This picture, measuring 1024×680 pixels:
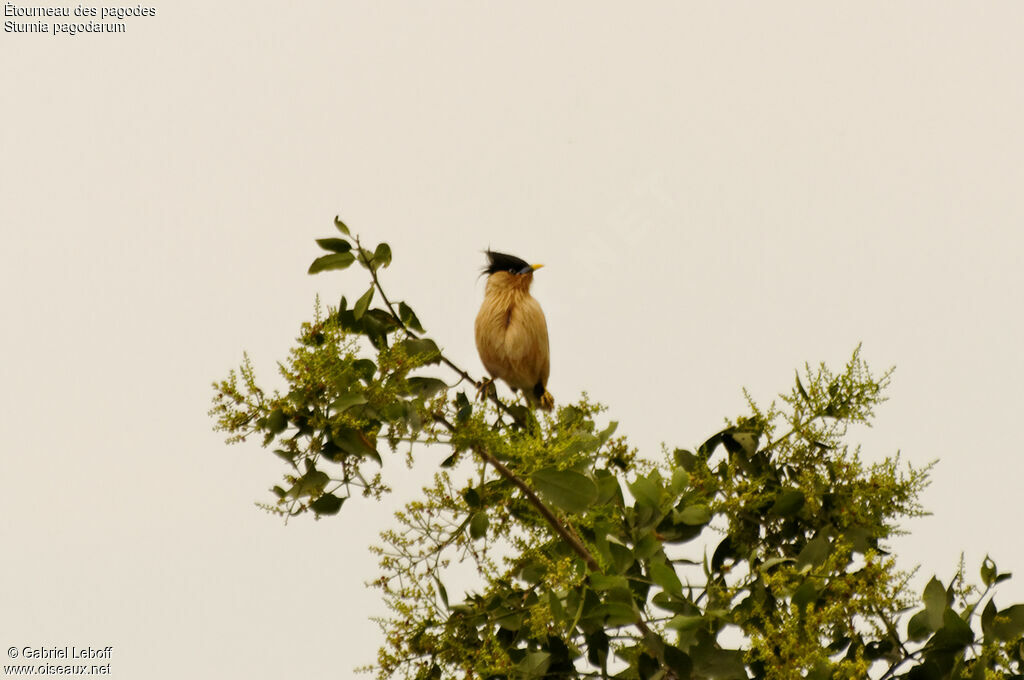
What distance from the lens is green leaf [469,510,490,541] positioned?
3.66 feet

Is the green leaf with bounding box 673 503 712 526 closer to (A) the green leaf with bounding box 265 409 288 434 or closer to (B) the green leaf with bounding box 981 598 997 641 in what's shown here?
(B) the green leaf with bounding box 981 598 997 641

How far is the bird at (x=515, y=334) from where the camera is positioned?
5.35 ft

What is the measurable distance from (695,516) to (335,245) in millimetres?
461

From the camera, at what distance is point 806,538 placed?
1.19 m

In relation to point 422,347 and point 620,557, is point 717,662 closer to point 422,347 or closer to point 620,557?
point 620,557

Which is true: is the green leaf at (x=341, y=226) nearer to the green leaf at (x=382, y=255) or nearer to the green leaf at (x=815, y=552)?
the green leaf at (x=382, y=255)

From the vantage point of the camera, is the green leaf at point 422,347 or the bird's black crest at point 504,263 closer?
the green leaf at point 422,347

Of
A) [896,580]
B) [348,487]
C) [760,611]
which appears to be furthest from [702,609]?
[348,487]

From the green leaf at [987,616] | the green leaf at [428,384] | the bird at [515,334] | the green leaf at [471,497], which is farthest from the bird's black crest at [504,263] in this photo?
the green leaf at [987,616]

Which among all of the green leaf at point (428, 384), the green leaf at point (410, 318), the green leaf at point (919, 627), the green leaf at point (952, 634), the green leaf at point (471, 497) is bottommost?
the green leaf at point (952, 634)

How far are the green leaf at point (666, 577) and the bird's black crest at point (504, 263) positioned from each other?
2.47 ft

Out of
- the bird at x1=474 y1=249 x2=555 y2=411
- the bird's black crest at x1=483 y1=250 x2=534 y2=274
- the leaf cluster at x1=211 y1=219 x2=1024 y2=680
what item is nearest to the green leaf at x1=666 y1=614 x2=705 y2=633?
the leaf cluster at x1=211 y1=219 x2=1024 y2=680

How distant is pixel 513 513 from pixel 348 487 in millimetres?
215

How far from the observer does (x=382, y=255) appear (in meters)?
1.15
